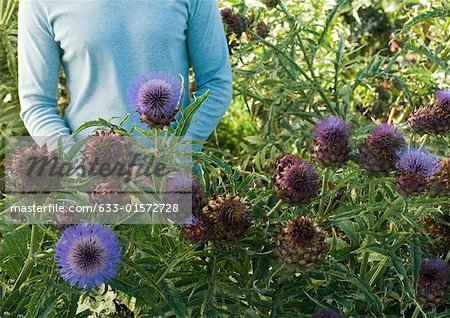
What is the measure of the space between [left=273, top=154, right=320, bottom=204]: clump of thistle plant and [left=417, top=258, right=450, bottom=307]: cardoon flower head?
19 cm

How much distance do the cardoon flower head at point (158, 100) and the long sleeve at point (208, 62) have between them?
20.5 inches

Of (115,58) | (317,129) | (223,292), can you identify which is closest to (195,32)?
(115,58)

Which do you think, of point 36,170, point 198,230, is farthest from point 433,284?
point 36,170

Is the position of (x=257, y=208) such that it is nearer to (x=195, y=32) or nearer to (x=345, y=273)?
(x=345, y=273)

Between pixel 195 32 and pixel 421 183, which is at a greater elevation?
pixel 195 32

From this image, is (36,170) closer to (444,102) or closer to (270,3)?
(444,102)

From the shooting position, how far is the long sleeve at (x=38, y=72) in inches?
65.5

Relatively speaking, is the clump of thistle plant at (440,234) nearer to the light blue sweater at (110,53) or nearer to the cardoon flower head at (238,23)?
the light blue sweater at (110,53)

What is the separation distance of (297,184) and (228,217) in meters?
0.13

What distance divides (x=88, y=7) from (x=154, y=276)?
2.53ft

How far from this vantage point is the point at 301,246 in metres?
0.98

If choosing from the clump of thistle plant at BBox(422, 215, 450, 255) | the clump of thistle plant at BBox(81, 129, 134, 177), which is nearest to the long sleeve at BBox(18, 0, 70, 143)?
the clump of thistle plant at BBox(81, 129, 134, 177)

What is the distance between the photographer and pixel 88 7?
1633 millimetres

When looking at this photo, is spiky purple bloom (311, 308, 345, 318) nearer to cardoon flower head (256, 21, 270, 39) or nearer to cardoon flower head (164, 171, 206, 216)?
cardoon flower head (164, 171, 206, 216)
